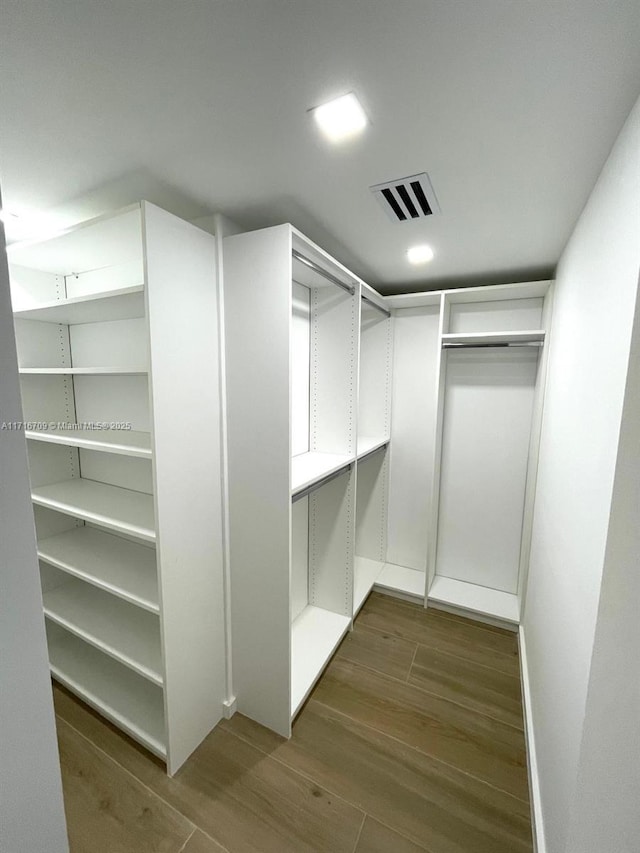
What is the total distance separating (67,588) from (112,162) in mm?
2295

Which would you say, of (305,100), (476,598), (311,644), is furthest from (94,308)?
(476,598)

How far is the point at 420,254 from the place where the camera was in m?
1.97

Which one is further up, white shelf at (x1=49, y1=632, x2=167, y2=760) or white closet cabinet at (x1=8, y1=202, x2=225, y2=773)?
white closet cabinet at (x1=8, y1=202, x2=225, y2=773)

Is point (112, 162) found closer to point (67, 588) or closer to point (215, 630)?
point (215, 630)

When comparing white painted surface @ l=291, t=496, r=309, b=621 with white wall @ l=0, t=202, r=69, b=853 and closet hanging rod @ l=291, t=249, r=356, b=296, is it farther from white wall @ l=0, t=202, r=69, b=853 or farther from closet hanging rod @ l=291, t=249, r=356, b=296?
white wall @ l=0, t=202, r=69, b=853

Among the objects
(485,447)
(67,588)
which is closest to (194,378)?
(67,588)

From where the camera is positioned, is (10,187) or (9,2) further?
(10,187)

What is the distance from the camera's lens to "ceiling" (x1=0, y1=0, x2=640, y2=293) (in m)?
0.69

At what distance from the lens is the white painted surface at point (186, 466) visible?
127 cm

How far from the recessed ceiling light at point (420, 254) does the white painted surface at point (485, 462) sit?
32.2 inches

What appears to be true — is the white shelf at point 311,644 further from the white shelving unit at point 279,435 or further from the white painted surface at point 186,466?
the white painted surface at point 186,466

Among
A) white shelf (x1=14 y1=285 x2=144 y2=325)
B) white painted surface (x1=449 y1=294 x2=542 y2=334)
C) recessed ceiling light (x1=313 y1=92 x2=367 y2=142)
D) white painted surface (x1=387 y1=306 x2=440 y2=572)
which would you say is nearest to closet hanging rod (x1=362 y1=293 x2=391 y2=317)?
white painted surface (x1=387 y1=306 x2=440 y2=572)

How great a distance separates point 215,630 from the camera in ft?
5.36

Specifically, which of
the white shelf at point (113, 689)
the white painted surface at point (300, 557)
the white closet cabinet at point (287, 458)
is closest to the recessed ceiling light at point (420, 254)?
the white closet cabinet at point (287, 458)
